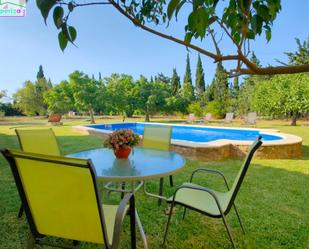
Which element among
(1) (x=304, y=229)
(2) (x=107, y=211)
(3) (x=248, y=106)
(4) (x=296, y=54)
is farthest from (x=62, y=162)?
(4) (x=296, y=54)

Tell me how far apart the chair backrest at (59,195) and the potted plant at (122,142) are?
1.11m

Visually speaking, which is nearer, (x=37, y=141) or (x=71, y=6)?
(x=71, y=6)

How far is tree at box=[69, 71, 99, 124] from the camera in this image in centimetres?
1841

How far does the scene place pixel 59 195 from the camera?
4.50ft

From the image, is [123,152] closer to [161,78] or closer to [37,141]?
[37,141]

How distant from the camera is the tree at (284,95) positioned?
1359 cm

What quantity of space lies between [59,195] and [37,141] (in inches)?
74.4

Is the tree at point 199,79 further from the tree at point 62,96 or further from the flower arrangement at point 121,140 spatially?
the flower arrangement at point 121,140

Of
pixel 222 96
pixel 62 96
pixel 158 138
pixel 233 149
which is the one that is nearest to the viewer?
pixel 158 138

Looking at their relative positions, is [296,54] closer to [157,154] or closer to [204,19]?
[157,154]

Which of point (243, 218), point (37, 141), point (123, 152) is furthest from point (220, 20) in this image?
point (37, 141)

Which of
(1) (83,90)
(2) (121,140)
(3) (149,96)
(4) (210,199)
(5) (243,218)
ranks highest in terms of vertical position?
(1) (83,90)

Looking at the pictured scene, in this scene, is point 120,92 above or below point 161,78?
below

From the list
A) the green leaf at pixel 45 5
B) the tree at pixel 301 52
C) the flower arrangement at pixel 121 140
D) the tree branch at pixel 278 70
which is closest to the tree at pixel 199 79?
the tree at pixel 301 52
